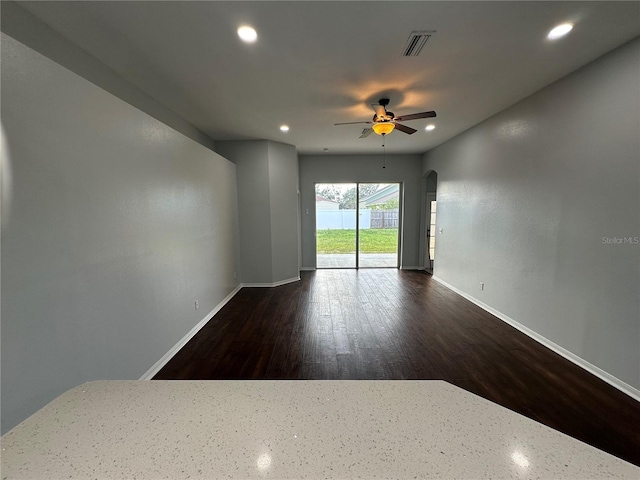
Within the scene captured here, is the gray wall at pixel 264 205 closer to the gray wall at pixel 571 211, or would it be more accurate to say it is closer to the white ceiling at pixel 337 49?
the white ceiling at pixel 337 49

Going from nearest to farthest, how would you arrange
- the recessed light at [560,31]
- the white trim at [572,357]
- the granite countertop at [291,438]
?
1. the granite countertop at [291,438]
2. the recessed light at [560,31]
3. the white trim at [572,357]

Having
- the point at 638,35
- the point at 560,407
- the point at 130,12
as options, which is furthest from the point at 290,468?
the point at 638,35

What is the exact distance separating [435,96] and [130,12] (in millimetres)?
2968

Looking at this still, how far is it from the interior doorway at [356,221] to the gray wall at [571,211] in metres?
2.70

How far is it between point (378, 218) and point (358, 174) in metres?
1.26

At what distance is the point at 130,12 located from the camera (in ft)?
5.72

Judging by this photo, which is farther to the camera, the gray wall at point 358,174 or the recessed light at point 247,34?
the gray wall at point 358,174

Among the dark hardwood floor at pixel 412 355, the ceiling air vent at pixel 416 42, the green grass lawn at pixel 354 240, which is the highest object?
the ceiling air vent at pixel 416 42

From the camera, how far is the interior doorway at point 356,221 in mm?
6531

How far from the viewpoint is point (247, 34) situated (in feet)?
6.43

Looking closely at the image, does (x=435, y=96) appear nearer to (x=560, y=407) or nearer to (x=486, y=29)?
(x=486, y=29)

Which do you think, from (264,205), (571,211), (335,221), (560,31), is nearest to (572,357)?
(571,211)

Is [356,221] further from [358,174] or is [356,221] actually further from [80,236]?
[80,236]

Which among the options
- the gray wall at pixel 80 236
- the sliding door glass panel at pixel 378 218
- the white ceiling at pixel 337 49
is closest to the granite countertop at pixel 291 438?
the gray wall at pixel 80 236
